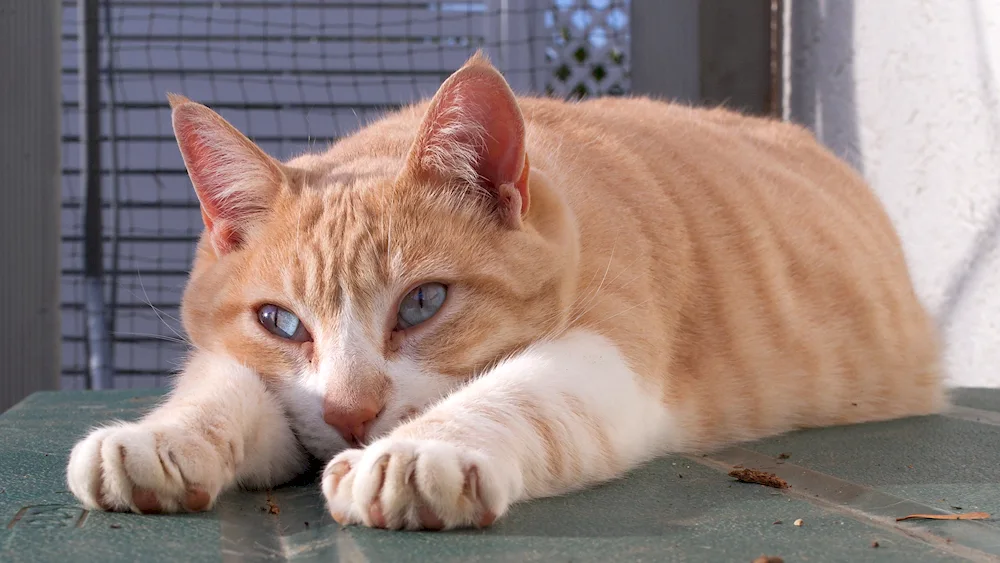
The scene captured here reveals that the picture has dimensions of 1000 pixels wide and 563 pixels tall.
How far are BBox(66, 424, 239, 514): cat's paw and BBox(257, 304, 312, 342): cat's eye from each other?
339 millimetres

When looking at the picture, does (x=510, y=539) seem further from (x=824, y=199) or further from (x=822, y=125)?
(x=822, y=125)

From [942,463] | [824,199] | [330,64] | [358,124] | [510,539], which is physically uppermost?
[330,64]

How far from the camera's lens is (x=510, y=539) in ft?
3.93

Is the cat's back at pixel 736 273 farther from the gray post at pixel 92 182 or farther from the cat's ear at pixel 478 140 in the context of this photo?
the gray post at pixel 92 182

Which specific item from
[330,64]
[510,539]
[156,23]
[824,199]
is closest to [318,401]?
[510,539]

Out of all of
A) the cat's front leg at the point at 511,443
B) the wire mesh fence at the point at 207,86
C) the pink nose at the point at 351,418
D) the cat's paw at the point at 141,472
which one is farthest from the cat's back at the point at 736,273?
the wire mesh fence at the point at 207,86

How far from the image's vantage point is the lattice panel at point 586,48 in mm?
4781

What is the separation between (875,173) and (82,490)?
3.07 metres

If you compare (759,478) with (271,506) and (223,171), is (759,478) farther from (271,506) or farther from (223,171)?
(223,171)

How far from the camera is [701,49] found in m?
3.54

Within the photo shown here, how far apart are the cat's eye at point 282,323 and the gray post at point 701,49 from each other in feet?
7.40

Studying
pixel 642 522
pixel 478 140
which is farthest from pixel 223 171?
pixel 642 522

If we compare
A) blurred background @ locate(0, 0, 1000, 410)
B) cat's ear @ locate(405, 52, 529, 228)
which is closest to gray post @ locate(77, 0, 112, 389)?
blurred background @ locate(0, 0, 1000, 410)

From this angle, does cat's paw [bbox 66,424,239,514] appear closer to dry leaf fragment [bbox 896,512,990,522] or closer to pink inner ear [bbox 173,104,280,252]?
pink inner ear [bbox 173,104,280,252]
